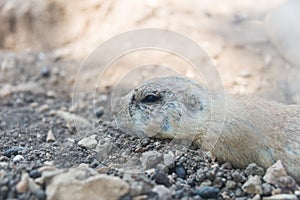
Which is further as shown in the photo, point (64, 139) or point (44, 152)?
point (64, 139)

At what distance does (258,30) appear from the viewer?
468 cm

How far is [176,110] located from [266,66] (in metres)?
1.67

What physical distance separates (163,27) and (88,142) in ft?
6.71

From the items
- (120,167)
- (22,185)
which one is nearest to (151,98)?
(120,167)

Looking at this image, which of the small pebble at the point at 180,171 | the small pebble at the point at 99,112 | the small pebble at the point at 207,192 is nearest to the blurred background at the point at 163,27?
the small pebble at the point at 99,112

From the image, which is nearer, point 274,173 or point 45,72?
point 274,173

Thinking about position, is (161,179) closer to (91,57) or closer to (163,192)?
(163,192)

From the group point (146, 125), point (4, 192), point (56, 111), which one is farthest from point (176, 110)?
point (56, 111)

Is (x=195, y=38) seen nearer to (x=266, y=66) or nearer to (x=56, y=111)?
(x=266, y=66)

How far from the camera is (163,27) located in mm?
4906

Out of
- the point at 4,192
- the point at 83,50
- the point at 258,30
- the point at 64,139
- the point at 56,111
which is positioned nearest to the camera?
the point at 4,192

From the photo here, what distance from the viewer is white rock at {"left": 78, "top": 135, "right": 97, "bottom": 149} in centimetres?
307

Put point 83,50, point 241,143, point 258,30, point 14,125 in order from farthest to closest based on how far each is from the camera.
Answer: point 83,50 < point 258,30 < point 14,125 < point 241,143

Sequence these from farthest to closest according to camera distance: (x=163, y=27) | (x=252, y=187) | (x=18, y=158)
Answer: (x=163, y=27) → (x=18, y=158) → (x=252, y=187)
